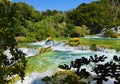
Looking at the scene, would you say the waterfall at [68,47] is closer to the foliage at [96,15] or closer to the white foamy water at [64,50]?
the white foamy water at [64,50]

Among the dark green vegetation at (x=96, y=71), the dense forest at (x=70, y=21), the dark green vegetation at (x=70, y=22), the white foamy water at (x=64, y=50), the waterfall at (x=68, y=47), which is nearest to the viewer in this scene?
the dark green vegetation at (x=96, y=71)

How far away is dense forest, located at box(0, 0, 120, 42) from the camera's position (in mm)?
31578

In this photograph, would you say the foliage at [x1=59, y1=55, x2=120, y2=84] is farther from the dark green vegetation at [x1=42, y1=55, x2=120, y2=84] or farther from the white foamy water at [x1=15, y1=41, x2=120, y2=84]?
the white foamy water at [x1=15, y1=41, x2=120, y2=84]

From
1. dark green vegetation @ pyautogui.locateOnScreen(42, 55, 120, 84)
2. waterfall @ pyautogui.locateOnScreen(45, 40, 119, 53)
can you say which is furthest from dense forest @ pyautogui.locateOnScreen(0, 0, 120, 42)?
dark green vegetation @ pyautogui.locateOnScreen(42, 55, 120, 84)

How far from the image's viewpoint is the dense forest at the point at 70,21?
104 ft

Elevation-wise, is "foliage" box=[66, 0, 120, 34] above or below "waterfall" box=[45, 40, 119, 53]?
above

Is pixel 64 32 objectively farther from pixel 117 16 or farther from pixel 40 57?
pixel 40 57

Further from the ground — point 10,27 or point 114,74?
point 10,27

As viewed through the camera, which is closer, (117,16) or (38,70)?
(38,70)

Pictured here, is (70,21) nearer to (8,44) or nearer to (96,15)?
(96,15)

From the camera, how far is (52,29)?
32.8 meters

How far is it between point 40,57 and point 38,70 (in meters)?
2.53

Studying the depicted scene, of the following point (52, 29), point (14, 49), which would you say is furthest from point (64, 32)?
point (14, 49)

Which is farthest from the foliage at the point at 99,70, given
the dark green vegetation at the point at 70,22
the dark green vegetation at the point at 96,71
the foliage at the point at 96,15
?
the foliage at the point at 96,15
